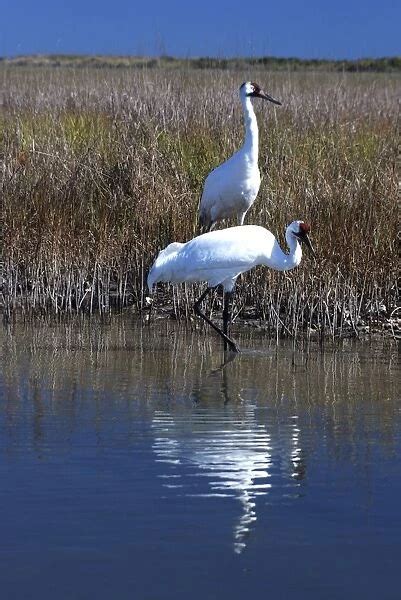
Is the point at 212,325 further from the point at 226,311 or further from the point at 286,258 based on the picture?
the point at 286,258

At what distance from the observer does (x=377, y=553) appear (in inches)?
162

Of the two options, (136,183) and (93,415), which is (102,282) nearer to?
(136,183)

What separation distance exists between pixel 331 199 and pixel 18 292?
97.6 inches

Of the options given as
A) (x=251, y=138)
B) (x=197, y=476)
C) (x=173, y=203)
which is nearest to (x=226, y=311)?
(x=173, y=203)

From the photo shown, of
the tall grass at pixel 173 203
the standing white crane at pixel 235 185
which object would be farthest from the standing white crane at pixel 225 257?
the standing white crane at pixel 235 185

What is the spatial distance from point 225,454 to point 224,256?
3035mm

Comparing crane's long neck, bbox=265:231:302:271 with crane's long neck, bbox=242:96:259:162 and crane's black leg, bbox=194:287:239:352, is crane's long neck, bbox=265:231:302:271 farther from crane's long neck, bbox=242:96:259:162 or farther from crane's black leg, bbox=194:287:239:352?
crane's long neck, bbox=242:96:259:162

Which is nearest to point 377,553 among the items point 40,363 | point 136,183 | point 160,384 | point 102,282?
point 160,384

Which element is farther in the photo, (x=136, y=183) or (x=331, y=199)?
A: (x=136, y=183)

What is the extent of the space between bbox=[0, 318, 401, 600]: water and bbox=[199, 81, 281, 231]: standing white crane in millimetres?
2169

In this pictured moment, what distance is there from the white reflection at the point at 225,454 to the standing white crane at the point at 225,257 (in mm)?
2053

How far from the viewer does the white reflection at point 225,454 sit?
473 cm

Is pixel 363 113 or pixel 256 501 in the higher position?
pixel 363 113

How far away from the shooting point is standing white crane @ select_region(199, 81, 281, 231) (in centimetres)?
952
